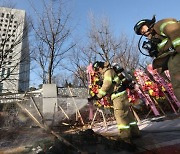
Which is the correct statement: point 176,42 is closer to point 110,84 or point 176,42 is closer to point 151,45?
point 151,45

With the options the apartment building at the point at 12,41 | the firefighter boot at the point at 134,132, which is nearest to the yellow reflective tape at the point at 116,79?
the firefighter boot at the point at 134,132

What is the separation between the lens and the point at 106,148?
4363 millimetres

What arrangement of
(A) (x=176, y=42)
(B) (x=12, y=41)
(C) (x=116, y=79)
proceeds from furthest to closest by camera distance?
(B) (x=12, y=41) < (C) (x=116, y=79) < (A) (x=176, y=42)

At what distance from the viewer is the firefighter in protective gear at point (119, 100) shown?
5196 mm

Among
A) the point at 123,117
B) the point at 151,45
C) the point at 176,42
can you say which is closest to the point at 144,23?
the point at 151,45

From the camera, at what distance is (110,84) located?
17.5 ft

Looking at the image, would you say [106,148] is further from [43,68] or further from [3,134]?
[43,68]

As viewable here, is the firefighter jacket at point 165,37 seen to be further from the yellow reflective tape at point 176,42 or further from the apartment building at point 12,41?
the apartment building at point 12,41

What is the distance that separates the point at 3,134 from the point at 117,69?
11.8 ft

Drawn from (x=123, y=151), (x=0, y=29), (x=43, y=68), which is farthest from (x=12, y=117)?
(x=0, y=29)

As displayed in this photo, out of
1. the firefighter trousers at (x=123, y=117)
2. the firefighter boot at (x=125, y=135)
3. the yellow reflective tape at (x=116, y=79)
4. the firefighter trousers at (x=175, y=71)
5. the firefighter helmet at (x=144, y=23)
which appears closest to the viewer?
the firefighter trousers at (x=175, y=71)

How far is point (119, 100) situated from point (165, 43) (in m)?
2.04

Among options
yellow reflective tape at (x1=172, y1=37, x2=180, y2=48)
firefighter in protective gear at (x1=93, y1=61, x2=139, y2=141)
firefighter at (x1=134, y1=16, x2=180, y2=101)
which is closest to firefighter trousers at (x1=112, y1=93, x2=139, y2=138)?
firefighter in protective gear at (x1=93, y1=61, x2=139, y2=141)

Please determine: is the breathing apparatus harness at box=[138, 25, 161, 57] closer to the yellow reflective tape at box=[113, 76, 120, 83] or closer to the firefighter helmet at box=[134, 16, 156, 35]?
the firefighter helmet at box=[134, 16, 156, 35]
